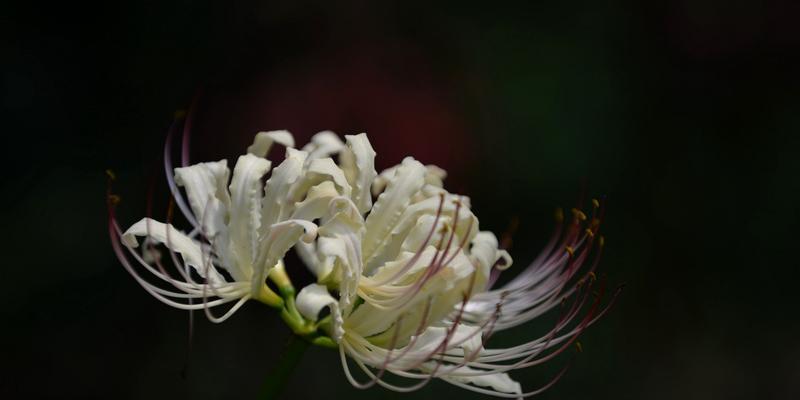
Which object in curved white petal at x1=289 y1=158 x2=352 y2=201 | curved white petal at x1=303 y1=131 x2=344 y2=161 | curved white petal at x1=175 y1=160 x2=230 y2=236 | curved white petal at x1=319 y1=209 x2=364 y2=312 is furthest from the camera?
curved white petal at x1=303 y1=131 x2=344 y2=161

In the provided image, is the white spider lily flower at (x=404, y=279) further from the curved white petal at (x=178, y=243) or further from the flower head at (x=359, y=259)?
the curved white petal at (x=178, y=243)

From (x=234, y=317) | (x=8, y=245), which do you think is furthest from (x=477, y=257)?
(x=8, y=245)

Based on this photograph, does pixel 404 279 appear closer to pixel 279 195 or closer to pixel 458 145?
pixel 279 195

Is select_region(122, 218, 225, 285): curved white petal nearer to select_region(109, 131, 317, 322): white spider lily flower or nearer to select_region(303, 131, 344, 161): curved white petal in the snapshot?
select_region(109, 131, 317, 322): white spider lily flower

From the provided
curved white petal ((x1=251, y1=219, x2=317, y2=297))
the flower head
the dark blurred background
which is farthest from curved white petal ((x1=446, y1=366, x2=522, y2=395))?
the dark blurred background

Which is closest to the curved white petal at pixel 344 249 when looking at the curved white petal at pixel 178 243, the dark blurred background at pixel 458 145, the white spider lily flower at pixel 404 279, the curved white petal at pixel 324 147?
the white spider lily flower at pixel 404 279

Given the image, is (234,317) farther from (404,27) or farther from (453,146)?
(404,27)
